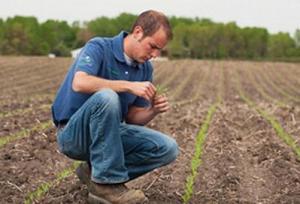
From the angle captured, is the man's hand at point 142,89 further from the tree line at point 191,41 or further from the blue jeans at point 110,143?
the tree line at point 191,41

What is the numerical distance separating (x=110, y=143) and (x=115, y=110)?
9.8 inches

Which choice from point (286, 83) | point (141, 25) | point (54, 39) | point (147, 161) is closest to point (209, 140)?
point (147, 161)

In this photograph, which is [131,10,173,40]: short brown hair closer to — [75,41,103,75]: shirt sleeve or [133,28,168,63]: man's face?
[133,28,168,63]: man's face

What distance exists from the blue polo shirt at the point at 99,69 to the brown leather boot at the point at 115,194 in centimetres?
59

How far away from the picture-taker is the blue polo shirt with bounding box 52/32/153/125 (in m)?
4.45

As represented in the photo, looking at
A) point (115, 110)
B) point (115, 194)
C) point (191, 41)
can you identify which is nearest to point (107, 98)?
point (115, 110)

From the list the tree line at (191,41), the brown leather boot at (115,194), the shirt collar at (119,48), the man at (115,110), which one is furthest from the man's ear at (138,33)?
the tree line at (191,41)

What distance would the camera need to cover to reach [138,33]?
439cm

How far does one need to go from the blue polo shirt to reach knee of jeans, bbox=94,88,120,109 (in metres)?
0.19

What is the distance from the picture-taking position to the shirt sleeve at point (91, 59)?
4.35 meters

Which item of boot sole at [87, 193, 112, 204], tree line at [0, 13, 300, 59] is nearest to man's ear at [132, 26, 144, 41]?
boot sole at [87, 193, 112, 204]

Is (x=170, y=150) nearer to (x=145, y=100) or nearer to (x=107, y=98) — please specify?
(x=145, y=100)

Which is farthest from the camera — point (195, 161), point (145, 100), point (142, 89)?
point (195, 161)

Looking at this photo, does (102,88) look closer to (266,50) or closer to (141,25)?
(141,25)
